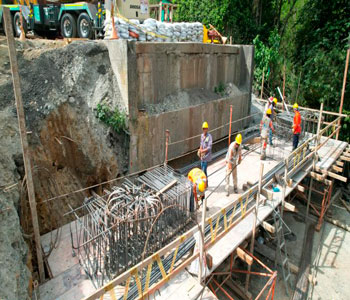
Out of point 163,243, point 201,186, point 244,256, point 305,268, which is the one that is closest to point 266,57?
point 305,268

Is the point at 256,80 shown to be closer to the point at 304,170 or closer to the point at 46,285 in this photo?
the point at 304,170

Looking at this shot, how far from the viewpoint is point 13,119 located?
25.0ft

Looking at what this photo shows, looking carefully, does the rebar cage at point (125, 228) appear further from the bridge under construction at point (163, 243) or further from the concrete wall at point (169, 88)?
the concrete wall at point (169, 88)

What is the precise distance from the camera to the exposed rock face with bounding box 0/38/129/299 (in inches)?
308

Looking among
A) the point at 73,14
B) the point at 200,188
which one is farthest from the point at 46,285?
the point at 73,14

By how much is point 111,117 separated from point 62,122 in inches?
59.2

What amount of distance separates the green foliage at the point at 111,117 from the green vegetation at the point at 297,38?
1201 centimetres

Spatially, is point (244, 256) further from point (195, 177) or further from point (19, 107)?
point (19, 107)

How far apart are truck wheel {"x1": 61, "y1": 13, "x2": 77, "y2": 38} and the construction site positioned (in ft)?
7.03

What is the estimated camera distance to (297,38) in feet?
58.3

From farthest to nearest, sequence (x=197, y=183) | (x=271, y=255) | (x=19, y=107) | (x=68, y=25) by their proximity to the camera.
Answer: (x=68, y=25), (x=271, y=255), (x=197, y=183), (x=19, y=107)

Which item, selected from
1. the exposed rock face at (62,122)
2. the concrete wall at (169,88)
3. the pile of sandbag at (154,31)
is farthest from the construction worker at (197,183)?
the pile of sandbag at (154,31)

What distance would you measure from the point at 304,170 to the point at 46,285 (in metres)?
8.99

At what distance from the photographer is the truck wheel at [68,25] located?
11828 mm
